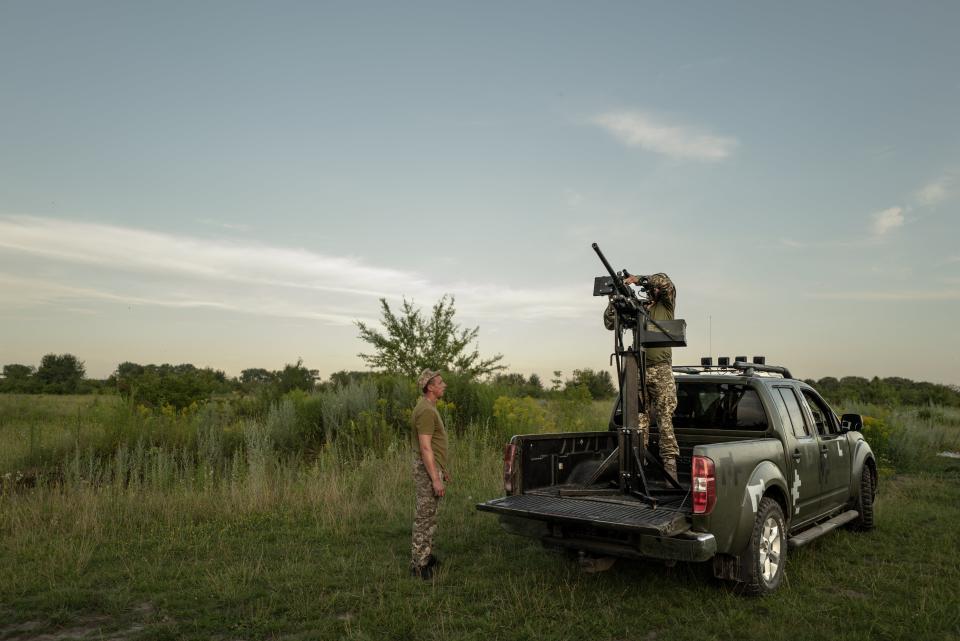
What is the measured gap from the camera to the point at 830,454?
737 cm

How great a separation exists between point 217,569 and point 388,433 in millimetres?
6740

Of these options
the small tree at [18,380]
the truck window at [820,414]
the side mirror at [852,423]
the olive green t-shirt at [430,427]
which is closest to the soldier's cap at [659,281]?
the truck window at [820,414]

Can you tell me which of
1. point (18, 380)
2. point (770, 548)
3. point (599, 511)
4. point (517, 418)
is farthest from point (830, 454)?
point (18, 380)

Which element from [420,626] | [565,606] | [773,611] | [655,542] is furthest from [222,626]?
[773,611]

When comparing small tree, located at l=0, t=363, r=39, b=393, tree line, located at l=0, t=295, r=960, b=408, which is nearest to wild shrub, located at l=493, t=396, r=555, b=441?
tree line, located at l=0, t=295, r=960, b=408

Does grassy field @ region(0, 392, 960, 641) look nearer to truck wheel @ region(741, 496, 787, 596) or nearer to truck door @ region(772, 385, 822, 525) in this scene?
truck wheel @ region(741, 496, 787, 596)

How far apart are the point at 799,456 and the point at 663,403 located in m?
1.36

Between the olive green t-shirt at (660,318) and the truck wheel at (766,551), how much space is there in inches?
59.7

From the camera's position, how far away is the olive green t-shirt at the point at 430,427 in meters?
6.18

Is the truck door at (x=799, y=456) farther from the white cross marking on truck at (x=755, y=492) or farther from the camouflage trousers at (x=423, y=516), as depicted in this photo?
the camouflage trousers at (x=423, y=516)

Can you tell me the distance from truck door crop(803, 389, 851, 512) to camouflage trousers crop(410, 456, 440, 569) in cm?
396

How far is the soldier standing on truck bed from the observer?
6.51 m

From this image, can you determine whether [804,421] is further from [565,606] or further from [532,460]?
[565,606]

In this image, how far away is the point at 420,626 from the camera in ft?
16.6
